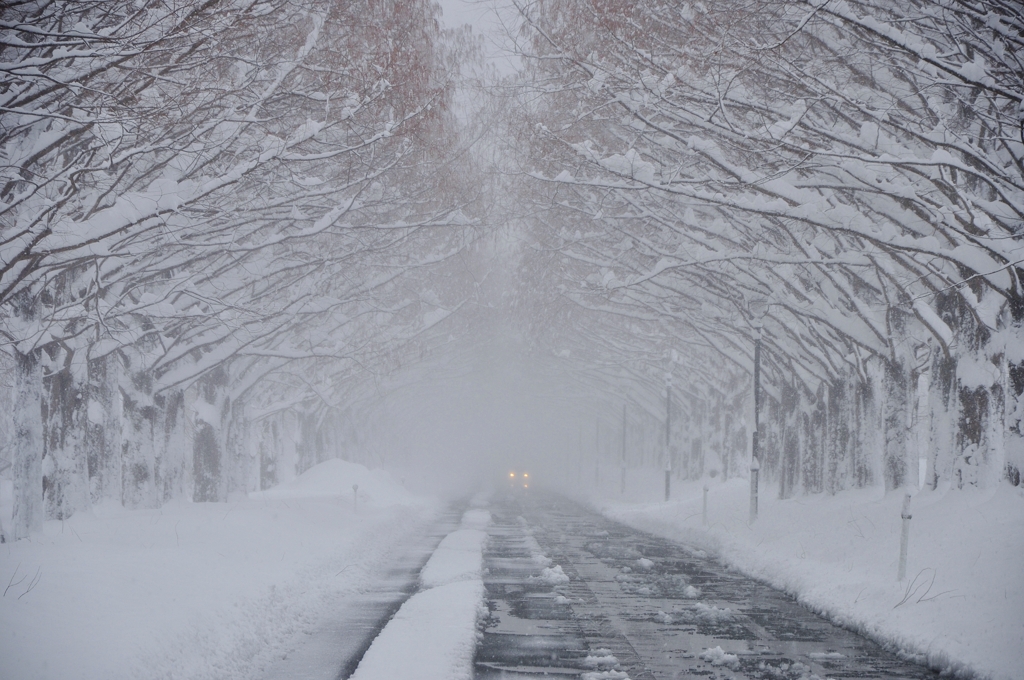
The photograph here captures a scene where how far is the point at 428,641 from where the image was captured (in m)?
9.05

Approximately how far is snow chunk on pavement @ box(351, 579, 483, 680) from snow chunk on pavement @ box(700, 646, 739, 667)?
7.15ft

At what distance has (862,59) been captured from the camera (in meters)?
13.8

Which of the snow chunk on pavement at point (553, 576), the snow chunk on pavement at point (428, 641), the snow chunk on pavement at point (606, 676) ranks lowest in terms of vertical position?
the snow chunk on pavement at point (553, 576)

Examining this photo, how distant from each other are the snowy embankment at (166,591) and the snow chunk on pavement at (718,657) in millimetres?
4044

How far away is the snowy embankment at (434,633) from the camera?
7.86 meters

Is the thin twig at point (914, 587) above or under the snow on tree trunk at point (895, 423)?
under

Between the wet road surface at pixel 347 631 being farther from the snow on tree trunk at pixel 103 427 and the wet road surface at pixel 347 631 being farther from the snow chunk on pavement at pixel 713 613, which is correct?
the snow on tree trunk at pixel 103 427

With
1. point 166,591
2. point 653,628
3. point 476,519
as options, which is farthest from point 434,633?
point 476,519

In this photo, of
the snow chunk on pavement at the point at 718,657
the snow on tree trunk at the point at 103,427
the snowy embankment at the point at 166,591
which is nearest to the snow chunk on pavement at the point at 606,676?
the snow chunk on pavement at the point at 718,657

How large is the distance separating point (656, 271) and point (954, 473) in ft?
21.9

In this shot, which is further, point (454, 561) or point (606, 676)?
point (454, 561)

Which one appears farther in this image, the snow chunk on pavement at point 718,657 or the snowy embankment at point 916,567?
the snowy embankment at point 916,567

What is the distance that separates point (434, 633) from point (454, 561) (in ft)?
23.4

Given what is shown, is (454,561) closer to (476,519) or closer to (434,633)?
(434,633)
